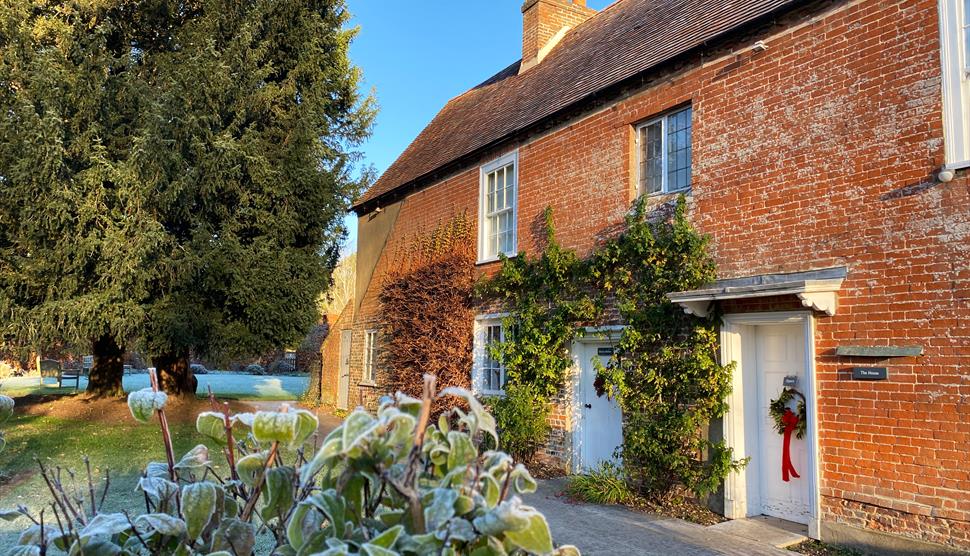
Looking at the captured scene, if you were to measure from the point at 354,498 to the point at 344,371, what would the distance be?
18362 millimetres

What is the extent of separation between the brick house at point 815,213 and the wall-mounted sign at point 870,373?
0.9 inches

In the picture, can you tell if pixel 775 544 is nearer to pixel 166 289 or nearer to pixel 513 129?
pixel 513 129

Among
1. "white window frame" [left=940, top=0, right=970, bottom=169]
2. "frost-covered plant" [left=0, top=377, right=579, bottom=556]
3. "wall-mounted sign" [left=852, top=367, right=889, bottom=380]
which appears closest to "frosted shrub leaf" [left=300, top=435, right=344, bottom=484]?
"frost-covered plant" [left=0, top=377, right=579, bottom=556]

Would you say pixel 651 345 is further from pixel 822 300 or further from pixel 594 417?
pixel 822 300

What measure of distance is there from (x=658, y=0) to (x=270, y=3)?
8.93 meters

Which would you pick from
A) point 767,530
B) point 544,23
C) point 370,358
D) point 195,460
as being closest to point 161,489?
point 195,460

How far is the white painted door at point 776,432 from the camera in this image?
759cm

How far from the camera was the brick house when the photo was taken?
6336 mm

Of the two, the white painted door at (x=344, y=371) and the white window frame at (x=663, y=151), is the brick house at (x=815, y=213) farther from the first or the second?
the white painted door at (x=344, y=371)

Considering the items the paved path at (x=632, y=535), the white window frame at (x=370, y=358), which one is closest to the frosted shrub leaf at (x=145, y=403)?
the paved path at (x=632, y=535)

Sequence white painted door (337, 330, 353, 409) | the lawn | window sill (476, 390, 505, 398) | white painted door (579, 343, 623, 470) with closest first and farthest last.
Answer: the lawn < white painted door (579, 343, 623, 470) < window sill (476, 390, 505, 398) < white painted door (337, 330, 353, 409)

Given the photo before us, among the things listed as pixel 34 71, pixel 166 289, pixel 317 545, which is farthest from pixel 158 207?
pixel 317 545

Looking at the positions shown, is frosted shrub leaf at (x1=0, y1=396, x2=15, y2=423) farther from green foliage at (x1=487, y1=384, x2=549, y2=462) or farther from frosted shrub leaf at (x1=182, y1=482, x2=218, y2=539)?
green foliage at (x1=487, y1=384, x2=549, y2=462)

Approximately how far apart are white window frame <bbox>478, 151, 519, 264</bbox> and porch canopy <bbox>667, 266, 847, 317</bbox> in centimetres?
441
